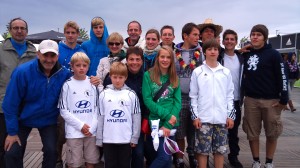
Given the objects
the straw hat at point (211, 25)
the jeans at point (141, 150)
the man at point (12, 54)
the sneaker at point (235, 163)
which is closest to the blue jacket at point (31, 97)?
the man at point (12, 54)

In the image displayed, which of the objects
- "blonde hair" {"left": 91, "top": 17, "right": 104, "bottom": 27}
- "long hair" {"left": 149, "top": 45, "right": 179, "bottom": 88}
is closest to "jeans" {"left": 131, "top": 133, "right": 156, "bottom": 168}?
"long hair" {"left": 149, "top": 45, "right": 179, "bottom": 88}

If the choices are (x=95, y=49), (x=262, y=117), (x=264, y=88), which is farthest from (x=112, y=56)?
(x=262, y=117)

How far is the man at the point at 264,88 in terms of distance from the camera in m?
4.64

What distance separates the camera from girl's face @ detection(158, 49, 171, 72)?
401cm

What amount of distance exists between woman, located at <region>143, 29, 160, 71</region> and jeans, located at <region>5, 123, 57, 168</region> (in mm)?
1588

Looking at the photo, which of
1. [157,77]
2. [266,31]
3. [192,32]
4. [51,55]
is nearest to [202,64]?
[192,32]

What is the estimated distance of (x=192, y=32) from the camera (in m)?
4.50

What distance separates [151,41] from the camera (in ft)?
15.0

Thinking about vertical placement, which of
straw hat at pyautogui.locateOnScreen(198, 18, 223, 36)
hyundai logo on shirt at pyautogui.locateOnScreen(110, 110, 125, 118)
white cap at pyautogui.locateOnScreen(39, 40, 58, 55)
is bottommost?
hyundai logo on shirt at pyautogui.locateOnScreen(110, 110, 125, 118)

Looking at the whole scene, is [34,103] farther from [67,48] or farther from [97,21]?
[97,21]

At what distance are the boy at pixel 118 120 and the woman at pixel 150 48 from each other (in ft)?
2.25

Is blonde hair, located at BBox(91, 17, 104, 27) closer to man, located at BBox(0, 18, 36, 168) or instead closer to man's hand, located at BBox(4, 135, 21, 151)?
man, located at BBox(0, 18, 36, 168)

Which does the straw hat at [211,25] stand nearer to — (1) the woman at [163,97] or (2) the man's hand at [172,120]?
(1) the woman at [163,97]

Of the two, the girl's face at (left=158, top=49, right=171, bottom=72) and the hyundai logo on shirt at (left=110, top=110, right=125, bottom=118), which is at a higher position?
the girl's face at (left=158, top=49, right=171, bottom=72)
